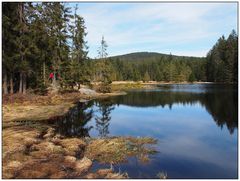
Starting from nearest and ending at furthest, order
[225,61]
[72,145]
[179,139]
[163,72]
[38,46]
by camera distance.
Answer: [72,145] → [179,139] → [38,46] → [225,61] → [163,72]

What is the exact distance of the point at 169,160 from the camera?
1254 centimetres

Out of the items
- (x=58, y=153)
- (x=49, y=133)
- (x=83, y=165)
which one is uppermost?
(x=49, y=133)

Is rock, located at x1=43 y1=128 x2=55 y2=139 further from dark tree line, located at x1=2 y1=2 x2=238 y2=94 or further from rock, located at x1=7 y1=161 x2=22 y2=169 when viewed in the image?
dark tree line, located at x1=2 y1=2 x2=238 y2=94

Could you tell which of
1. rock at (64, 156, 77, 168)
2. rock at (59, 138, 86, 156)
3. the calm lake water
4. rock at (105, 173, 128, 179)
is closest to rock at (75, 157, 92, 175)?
rock at (64, 156, 77, 168)

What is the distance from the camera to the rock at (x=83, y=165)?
10656 mm

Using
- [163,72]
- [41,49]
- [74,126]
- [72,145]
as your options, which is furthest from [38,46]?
[163,72]

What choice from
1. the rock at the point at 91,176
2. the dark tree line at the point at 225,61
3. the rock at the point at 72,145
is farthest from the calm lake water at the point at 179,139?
the dark tree line at the point at 225,61

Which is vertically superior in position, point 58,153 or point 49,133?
point 49,133

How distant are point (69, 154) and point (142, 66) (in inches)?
6031

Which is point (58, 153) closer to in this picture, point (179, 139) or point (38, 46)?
point (179, 139)

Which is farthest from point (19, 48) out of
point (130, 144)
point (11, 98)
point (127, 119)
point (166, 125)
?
point (130, 144)

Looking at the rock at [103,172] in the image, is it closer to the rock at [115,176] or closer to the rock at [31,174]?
the rock at [115,176]

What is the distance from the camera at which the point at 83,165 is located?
438 inches

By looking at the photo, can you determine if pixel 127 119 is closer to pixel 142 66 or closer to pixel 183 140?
pixel 183 140
